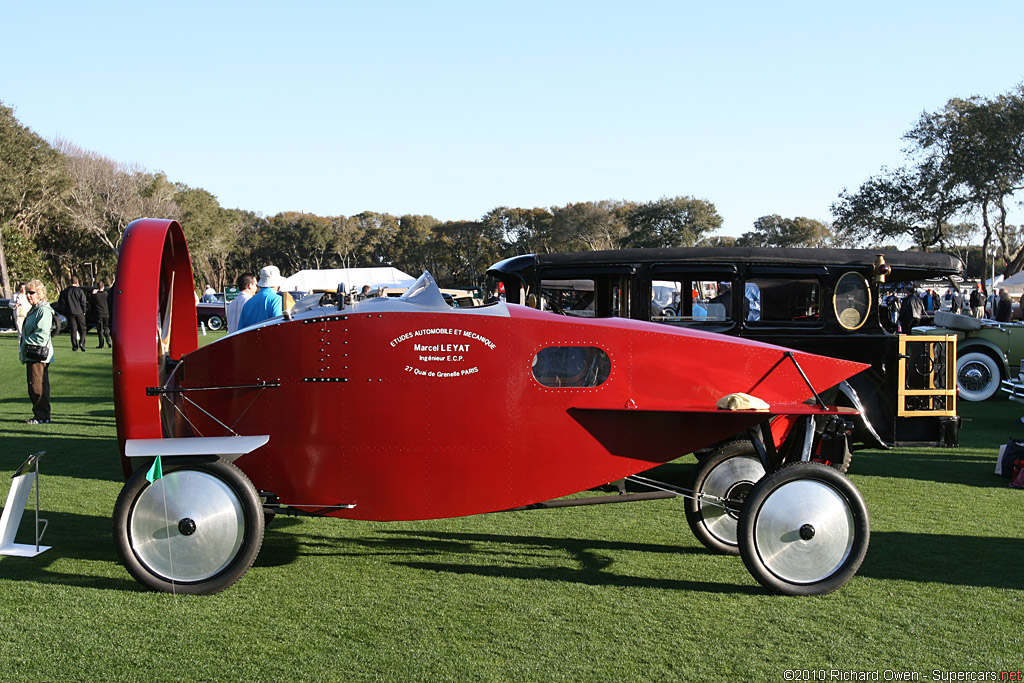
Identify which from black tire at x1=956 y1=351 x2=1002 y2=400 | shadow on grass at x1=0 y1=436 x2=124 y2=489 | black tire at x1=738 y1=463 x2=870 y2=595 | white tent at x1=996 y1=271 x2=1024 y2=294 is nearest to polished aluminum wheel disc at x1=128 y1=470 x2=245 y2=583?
black tire at x1=738 y1=463 x2=870 y2=595

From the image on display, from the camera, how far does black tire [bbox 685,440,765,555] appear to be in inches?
217

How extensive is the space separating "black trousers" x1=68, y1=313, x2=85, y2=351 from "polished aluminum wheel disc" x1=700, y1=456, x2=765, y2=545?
21497 millimetres

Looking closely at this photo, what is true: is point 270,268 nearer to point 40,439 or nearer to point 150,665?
point 150,665

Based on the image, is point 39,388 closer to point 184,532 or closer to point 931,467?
point 184,532

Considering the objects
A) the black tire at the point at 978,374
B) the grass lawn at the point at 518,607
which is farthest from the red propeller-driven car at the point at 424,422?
the black tire at the point at 978,374

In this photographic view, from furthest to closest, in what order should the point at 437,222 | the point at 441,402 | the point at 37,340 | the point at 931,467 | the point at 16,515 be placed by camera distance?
the point at 437,222
the point at 37,340
the point at 931,467
the point at 16,515
the point at 441,402

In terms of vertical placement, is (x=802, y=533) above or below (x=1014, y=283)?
below

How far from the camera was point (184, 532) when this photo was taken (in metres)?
4.54

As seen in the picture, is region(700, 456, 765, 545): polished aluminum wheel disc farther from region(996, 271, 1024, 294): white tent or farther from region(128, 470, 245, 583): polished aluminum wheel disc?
region(996, 271, 1024, 294): white tent

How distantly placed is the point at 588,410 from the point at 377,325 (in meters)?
1.31

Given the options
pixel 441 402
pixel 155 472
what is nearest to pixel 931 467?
pixel 441 402

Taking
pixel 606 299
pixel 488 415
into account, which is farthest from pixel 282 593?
pixel 606 299

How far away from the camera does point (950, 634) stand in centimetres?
409

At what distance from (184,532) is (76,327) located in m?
21.3
